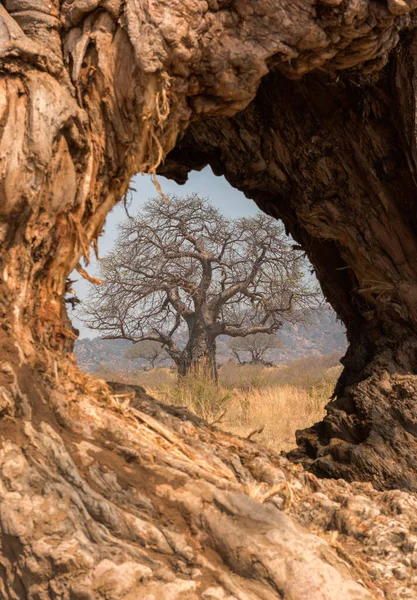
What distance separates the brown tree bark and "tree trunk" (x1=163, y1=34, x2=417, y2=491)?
9.2 inches

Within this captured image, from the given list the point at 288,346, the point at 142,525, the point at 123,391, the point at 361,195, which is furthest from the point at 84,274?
the point at 288,346

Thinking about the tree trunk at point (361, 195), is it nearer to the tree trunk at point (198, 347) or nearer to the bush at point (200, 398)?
the bush at point (200, 398)

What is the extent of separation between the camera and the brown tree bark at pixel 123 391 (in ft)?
4.78

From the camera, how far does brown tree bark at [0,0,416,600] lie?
4.78 ft

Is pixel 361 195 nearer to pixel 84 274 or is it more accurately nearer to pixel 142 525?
pixel 84 274

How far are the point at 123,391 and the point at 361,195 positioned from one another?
184 cm

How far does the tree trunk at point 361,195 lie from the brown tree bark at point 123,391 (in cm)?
23

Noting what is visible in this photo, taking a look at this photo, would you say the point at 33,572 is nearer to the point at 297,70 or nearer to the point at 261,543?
the point at 261,543

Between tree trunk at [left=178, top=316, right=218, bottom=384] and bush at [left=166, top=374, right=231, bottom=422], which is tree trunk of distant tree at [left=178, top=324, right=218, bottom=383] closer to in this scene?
tree trunk at [left=178, top=316, right=218, bottom=384]

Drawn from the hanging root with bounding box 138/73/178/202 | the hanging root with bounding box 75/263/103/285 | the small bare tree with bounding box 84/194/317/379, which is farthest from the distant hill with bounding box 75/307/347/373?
A: the hanging root with bounding box 75/263/103/285

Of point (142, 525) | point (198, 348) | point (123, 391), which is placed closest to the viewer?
point (142, 525)

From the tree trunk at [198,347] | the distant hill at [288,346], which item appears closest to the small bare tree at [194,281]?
the tree trunk at [198,347]

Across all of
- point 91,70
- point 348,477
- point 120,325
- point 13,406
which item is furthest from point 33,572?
point 120,325

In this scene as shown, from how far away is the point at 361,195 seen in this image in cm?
327
